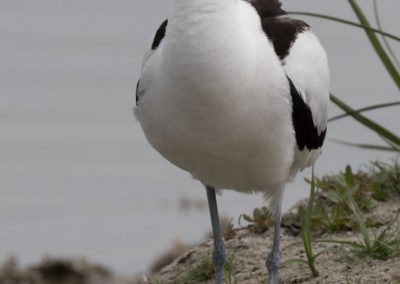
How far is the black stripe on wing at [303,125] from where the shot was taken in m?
6.60

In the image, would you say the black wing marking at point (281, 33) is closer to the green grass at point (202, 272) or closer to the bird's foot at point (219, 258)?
the bird's foot at point (219, 258)

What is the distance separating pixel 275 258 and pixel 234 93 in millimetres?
1289

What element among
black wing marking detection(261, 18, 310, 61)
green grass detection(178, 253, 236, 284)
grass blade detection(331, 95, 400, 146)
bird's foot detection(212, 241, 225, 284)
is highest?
black wing marking detection(261, 18, 310, 61)

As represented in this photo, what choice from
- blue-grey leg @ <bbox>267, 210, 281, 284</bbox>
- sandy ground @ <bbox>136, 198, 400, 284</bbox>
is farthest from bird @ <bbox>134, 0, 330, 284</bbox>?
sandy ground @ <bbox>136, 198, 400, 284</bbox>

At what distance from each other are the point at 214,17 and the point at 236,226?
2.38 m

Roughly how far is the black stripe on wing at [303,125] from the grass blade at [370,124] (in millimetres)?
346

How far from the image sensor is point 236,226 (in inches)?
323

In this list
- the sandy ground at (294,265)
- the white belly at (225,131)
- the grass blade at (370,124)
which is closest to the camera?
the white belly at (225,131)

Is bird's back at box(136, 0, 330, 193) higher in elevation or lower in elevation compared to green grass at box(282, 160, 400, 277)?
higher

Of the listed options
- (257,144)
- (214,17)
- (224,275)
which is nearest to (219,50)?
(214,17)

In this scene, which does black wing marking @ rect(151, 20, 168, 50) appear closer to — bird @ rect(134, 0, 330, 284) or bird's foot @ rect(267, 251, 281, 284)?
bird @ rect(134, 0, 330, 284)

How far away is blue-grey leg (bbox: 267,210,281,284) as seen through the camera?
7.12 meters

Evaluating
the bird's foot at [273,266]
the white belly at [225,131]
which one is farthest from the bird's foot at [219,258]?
the white belly at [225,131]

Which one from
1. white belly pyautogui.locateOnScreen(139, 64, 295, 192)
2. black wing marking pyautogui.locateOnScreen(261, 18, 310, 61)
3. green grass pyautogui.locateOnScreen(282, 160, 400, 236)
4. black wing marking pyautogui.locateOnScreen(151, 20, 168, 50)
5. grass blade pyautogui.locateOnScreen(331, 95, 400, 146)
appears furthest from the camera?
green grass pyautogui.locateOnScreen(282, 160, 400, 236)
